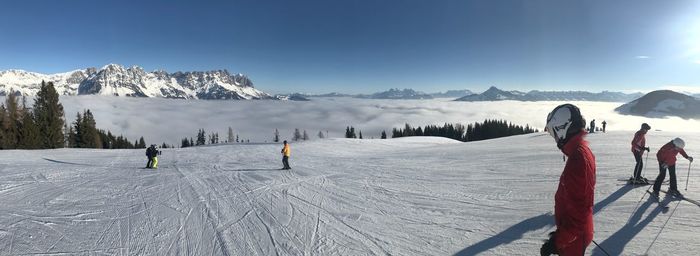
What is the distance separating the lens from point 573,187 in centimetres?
354

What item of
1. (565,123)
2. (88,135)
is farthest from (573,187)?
(88,135)

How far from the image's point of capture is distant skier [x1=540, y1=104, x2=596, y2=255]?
3520 mm

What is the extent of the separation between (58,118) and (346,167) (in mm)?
51100

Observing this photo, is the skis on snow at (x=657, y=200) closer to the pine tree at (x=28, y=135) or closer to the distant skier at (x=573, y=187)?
the distant skier at (x=573, y=187)

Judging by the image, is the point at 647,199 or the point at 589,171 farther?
the point at 647,199

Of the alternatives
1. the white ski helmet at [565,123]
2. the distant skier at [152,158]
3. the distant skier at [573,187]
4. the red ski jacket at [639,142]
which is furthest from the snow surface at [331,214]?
the distant skier at [152,158]

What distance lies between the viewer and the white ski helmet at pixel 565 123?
370 cm

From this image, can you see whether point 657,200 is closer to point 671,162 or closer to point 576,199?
point 671,162

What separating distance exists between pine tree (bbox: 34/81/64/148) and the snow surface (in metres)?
38.4

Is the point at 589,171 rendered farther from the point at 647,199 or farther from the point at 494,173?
the point at 494,173

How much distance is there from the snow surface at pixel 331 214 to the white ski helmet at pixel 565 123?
151 inches

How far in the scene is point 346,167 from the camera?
66.0 feet

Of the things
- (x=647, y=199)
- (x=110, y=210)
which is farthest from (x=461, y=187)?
(x=110, y=210)

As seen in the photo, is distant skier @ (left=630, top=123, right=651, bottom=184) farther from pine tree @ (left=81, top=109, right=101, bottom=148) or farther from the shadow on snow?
pine tree @ (left=81, top=109, right=101, bottom=148)
